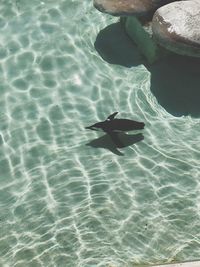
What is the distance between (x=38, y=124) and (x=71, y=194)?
154cm

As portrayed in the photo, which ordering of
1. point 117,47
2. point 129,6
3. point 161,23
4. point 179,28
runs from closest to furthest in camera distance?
1. point 179,28
2. point 161,23
3. point 129,6
4. point 117,47

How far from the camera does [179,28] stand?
361 inches

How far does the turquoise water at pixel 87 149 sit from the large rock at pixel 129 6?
83 cm

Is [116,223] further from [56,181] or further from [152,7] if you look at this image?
[152,7]

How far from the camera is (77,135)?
9.13m

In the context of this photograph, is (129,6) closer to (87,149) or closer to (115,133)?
(115,133)

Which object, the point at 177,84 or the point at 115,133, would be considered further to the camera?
the point at 177,84

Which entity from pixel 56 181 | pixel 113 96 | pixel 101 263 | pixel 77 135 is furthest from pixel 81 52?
pixel 101 263

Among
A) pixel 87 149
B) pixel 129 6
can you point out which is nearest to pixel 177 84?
pixel 129 6

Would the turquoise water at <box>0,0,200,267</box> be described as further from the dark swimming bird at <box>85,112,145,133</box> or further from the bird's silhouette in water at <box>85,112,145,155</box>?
the dark swimming bird at <box>85,112,145,133</box>

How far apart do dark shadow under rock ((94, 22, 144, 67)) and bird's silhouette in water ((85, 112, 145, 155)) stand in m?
1.65

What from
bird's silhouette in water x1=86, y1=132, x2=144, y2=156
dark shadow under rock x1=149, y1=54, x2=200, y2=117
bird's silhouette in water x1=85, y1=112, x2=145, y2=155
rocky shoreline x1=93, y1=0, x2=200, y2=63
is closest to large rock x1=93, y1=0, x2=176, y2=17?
rocky shoreline x1=93, y1=0, x2=200, y2=63

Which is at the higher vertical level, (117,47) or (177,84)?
(117,47)

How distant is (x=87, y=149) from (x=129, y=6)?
8.38 feet
